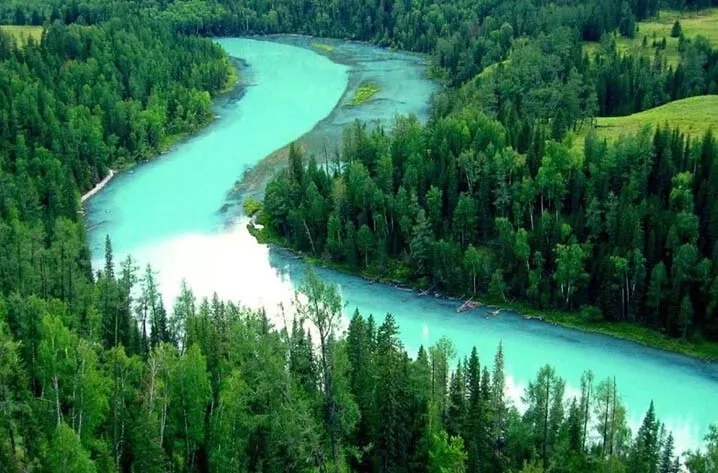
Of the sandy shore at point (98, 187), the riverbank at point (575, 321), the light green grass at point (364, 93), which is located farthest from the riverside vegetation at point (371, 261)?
the light green grass at point (364, 93)

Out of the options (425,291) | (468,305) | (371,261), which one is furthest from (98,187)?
(468,305)

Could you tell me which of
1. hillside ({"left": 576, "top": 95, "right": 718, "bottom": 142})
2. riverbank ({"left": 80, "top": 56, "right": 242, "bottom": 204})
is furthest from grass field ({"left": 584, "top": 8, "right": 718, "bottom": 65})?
riverbank ({"left": 80, "top": 56, "right": 242, "bottom": 204})

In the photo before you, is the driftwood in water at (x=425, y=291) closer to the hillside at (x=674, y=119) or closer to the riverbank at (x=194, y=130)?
the hillside at (x=674, y=119)

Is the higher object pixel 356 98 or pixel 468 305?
pixel 356 98

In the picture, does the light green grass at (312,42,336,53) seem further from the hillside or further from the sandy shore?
the hillside

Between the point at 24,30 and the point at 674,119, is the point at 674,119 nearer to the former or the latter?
the point at 674,119
